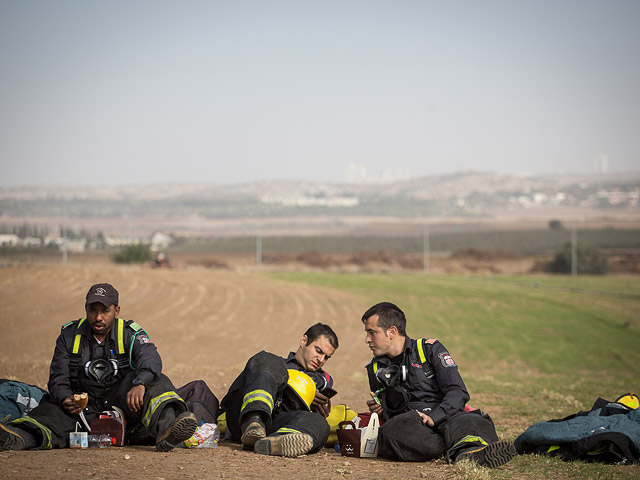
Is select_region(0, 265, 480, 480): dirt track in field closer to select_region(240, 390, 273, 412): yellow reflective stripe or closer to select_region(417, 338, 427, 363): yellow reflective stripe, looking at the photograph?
select_region(240, 390, 273, 412): yellow reflective stripe

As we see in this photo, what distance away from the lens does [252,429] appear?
6758mm

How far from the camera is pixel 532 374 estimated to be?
2475cm

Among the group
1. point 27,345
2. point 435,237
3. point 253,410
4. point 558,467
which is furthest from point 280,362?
point 435,237

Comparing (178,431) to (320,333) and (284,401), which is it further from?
(320,333)

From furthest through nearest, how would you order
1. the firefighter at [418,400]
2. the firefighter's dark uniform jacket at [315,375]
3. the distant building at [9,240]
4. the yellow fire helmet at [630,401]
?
the distant building at [9,240]
the yellow fire helmet at [630,401]
the firefighter's dark uniform jacket at [315,375]
the firefighter at [418,400]

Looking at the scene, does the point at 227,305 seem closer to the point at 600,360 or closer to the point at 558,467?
the point at 600,360

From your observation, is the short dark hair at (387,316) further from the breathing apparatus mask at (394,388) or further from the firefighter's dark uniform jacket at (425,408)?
the breathing apparatus mask at (394,388)

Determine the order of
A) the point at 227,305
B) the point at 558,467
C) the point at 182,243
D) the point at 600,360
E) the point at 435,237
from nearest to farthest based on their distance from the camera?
1. the point at 558,467
2. the point at 600,360
3. the point at 227,305
4. the point at 182,243
5. the point at 435,237

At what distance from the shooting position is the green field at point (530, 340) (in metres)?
13.1

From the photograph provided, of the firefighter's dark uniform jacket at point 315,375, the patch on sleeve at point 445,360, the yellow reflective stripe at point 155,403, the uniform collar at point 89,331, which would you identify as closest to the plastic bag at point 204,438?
the yellow reflective stripe at point 155,403

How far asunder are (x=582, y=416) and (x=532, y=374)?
58.3ft

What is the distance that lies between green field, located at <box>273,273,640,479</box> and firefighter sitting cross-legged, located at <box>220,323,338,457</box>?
190cm

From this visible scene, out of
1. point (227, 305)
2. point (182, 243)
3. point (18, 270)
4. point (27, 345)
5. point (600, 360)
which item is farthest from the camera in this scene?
point (182, 243)

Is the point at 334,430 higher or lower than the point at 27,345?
higher
